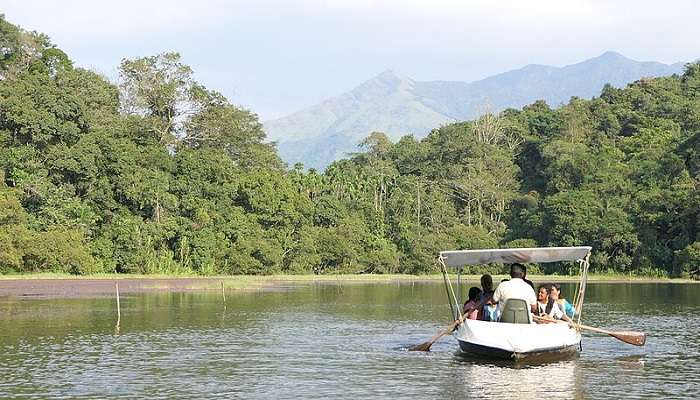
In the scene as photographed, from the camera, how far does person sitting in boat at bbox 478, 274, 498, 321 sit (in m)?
23.0

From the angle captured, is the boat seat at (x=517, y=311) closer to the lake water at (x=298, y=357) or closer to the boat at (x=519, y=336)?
the boat at (x=519, y=336)

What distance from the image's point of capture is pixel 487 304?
23.4m

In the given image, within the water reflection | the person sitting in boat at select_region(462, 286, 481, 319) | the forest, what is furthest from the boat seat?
the forest

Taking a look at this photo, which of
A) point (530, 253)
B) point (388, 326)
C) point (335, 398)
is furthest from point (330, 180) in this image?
point (335, 398)

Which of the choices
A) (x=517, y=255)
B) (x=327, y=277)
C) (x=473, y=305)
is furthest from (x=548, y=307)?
(x=327, y=277)

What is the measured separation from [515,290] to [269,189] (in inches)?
2223

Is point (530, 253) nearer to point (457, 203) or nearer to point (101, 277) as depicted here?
point (101, 277)

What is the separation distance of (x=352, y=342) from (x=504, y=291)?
6.53 m

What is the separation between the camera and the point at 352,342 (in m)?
27.3

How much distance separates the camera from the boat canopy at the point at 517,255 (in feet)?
77.8

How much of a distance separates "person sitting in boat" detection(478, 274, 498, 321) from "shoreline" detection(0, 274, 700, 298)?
2314 cm

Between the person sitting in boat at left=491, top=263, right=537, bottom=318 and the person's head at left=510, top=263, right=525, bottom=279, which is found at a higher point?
the person's head at left=510, top=263, right=525, bottom=279

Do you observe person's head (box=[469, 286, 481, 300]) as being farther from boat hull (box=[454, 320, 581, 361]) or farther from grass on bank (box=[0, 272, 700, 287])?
grass on bank (box=[0, 272, 700, 287])

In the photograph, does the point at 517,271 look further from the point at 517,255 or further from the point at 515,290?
the point at 517,255
